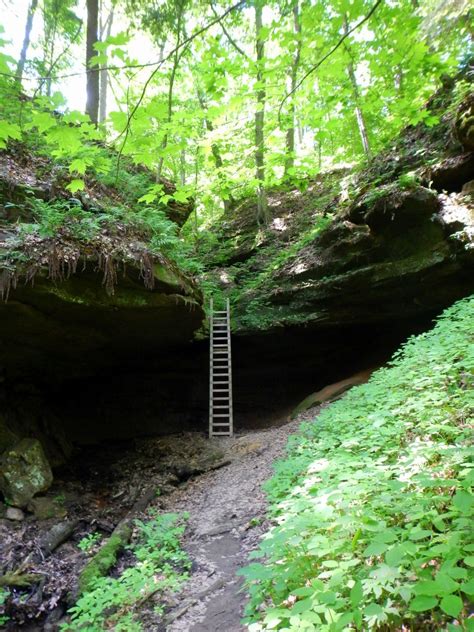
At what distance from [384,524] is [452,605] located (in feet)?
2.57

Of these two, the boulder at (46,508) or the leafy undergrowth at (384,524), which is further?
the boulder at (46,508)

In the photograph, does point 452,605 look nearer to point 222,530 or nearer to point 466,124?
point 222,530

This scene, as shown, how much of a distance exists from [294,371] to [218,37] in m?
9.91

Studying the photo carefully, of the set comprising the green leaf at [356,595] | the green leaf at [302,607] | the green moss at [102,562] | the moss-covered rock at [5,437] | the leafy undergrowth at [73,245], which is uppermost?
the leafy undergrowth at [73,245]

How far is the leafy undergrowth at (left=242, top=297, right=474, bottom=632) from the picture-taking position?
180cm

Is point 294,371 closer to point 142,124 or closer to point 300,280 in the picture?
point 300,280

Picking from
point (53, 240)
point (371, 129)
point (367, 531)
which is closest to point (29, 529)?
point (53, 240)

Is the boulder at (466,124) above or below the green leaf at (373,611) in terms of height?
above

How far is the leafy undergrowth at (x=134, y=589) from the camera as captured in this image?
344 cm

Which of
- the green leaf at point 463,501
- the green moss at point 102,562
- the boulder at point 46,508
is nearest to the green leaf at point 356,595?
the green leaf at point 463,501

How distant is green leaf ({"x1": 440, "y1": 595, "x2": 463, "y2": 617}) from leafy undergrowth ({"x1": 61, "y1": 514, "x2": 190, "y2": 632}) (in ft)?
8.81

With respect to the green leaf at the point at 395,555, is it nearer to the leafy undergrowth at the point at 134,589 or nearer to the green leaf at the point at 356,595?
the green leaf at the point at 356,595

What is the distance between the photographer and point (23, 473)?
265 inches

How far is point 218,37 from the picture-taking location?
11.9ft
